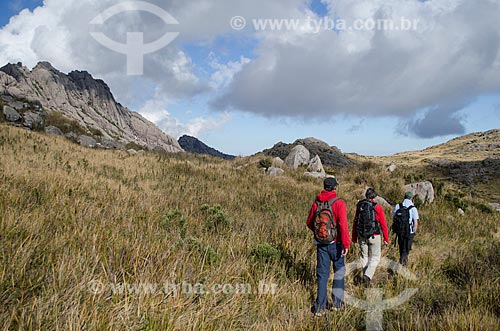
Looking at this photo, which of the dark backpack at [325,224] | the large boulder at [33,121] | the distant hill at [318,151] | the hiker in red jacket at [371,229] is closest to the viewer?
the dark backpack at [325,224]

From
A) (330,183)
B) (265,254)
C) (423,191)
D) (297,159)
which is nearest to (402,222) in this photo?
(330,183)

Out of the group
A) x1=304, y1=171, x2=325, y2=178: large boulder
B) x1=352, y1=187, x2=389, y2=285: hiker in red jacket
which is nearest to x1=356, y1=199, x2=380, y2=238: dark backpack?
x1=352, y1=187, x2=389, y2=285: hiker in red jacket

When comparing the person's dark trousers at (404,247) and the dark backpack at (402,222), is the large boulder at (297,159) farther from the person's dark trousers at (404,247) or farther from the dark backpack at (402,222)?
the person's dark trousers at (404,247)

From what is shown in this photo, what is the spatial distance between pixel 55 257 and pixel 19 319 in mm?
975

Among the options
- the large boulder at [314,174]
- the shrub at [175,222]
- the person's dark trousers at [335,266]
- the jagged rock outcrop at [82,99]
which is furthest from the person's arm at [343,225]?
the jagged rock outcrop at [82,99]

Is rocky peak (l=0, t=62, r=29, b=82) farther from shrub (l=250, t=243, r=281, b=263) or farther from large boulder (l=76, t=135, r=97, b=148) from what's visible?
shrub (l=250, t=243, r=281, b=263)

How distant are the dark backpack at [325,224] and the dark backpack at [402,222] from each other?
10.8 feet

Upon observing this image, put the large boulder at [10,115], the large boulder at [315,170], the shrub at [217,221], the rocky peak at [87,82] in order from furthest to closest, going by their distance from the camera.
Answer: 1. the rocky peak at [87,82]
2. the large boulder at [10,115]
3. the large boulder at [315,170]
4. the shrub at [217,221]

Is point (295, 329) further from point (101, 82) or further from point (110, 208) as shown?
point (101, 82)

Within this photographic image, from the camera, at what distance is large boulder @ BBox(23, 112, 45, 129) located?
24581 mm

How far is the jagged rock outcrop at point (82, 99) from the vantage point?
213 feet

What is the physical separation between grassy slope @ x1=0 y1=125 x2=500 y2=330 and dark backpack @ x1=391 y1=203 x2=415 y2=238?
2.15 ft

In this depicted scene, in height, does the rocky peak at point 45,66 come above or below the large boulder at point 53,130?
above

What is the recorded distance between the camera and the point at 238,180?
14445 mm
